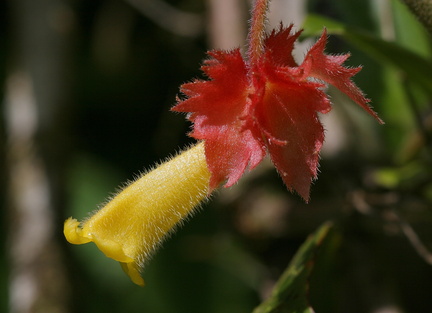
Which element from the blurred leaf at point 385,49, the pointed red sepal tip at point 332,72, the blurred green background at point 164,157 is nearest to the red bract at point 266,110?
the pointed red sepal tip at point 332,72

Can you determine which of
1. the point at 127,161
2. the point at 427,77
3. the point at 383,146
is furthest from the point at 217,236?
the point at 427,77

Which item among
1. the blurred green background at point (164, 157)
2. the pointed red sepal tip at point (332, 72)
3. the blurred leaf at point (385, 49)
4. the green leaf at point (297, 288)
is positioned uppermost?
the pointed red sepal tip at point (332, 72)

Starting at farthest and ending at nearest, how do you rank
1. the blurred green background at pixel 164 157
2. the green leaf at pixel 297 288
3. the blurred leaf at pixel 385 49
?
the blurred green background at pixel 164 157 → the blurred leaf at pixel 385 49 → the green leaf at pixel 297 288

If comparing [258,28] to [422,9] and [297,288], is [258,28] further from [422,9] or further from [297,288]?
[297,288]

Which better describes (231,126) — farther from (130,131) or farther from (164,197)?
(130,131)

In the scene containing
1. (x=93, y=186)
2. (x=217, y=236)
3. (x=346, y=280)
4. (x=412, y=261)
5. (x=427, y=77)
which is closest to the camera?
(x=427, y=77)

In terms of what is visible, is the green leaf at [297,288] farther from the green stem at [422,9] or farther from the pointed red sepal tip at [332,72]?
the green stem at [422,9]

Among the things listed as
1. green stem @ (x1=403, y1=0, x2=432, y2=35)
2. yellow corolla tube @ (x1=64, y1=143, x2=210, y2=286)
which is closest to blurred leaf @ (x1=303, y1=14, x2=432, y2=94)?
green stem @ (x1=403, y1=0, x2=432, y2=35)
